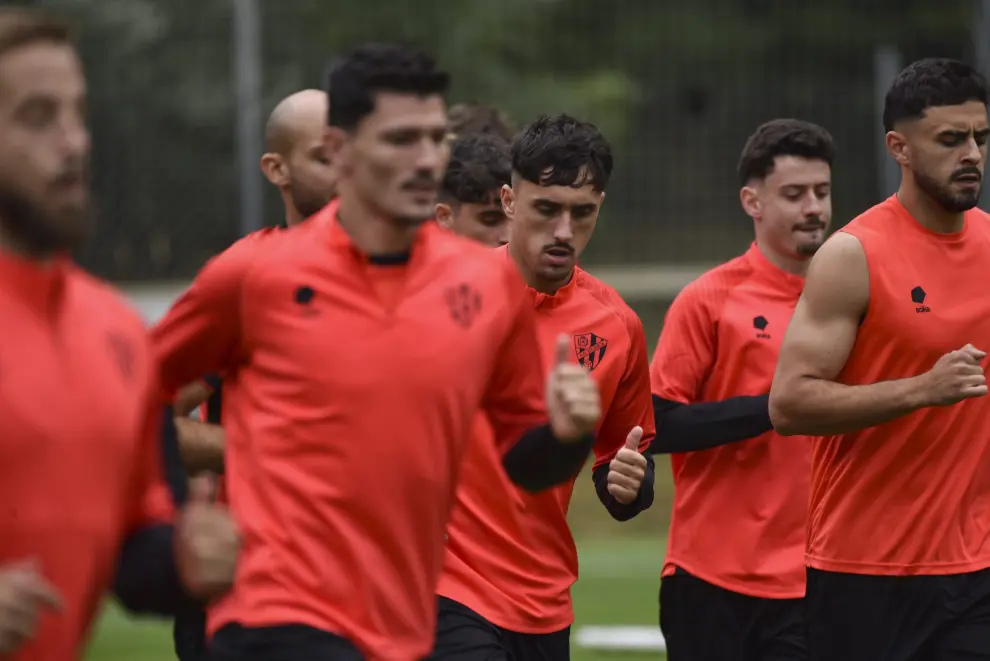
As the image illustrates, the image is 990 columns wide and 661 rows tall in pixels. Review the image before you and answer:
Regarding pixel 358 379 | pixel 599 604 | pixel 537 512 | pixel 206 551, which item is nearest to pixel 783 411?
pixel 537 512

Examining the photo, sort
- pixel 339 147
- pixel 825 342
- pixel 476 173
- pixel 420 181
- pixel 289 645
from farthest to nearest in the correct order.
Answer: pixel 476 173
pixel 825 342
pixel 339 147
pixel 420 181
pixel 289 645

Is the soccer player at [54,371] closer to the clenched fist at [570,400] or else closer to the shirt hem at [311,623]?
the shirt hem at [311,623]

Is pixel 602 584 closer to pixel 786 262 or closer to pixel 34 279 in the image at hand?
pixel 786 262

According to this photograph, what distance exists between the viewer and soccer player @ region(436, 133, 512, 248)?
727cm

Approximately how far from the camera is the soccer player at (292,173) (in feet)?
19.6

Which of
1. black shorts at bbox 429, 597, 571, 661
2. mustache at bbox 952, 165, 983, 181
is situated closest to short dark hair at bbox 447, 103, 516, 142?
mustache at bbox 952, 165, 983, 181

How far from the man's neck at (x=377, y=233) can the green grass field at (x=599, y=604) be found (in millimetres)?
6840

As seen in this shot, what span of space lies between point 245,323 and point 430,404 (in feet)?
1.63

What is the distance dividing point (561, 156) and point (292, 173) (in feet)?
3.01

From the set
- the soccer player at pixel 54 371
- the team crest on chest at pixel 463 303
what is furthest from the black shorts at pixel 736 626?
the soccer player at pixel 54 371

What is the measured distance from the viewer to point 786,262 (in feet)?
25.2

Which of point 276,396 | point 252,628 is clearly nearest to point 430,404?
point 276,396

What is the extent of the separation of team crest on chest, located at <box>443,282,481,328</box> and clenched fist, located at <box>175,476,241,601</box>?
3.02ft

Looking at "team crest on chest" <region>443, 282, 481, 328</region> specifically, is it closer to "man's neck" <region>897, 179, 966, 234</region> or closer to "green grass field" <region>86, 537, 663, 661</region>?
"man's neck" <region>897, 179, 966, 234</region>
